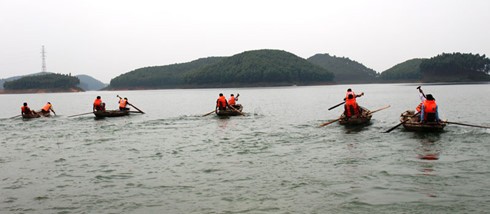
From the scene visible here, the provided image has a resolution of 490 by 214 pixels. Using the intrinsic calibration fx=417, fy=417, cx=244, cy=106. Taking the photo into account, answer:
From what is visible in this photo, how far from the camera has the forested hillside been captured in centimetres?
19125

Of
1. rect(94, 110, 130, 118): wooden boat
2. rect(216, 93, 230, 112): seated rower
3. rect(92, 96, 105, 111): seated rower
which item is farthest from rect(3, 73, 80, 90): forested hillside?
rect(216, 93, 230, 112): seated rower

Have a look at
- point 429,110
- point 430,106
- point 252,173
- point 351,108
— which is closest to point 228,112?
point 351,108

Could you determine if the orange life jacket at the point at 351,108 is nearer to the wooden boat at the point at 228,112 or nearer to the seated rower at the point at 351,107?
the seated rower at the point at 351,107

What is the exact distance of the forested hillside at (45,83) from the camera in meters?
191

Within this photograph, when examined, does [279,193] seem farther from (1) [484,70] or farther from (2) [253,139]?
(1) [484,70]

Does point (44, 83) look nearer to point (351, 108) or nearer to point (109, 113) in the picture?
point (109, 113)

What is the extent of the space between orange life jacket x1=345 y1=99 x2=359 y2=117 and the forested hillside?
188712mm

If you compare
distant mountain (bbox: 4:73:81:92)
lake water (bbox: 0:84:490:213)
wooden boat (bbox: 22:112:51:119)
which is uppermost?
A: distant mountain (bbox: 4:73:81:92)

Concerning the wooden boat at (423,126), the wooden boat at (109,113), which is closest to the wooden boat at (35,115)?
the wooden boat at (109,113)

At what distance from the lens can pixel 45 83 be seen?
191m

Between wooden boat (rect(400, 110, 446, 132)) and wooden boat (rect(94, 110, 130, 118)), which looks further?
wooden boat (rect(94, 110, 130, 118))

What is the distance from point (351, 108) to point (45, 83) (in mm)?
191282

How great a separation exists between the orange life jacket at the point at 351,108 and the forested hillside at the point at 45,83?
188712 mm

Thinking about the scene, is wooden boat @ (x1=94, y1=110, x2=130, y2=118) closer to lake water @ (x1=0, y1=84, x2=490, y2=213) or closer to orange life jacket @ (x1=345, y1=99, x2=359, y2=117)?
lake water @ (x1=0, y1=84, x2=490, y2=213)
